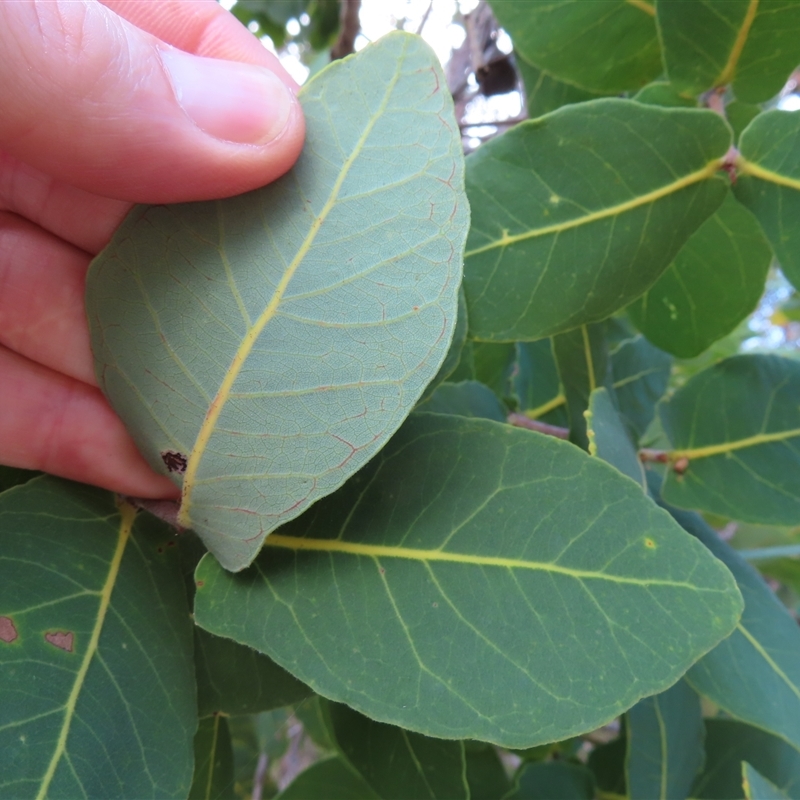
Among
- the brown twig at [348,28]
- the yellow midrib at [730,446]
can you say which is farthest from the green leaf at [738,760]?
the brown twig at [348,28]

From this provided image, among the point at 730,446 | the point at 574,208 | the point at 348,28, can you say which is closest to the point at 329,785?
the point at 730,446

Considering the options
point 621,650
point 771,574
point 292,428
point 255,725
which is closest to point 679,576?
point 621,650

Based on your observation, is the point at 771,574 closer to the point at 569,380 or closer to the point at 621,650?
the point at 569,380

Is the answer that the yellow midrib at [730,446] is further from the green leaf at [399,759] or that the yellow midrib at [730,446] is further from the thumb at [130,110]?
the thumb at [130,110]

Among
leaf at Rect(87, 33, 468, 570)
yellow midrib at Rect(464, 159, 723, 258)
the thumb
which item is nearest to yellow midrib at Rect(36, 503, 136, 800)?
leaf at Rect(87, 33, 468, 570)

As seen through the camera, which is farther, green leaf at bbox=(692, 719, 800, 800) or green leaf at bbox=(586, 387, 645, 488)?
green leaf at bbox=(692, 719, 800, 800)

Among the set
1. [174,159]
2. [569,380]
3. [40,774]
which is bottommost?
[569,380]

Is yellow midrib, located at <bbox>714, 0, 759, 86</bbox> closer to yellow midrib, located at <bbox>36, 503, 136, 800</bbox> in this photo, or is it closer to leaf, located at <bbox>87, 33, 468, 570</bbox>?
leaf, located at <bbox>87, 33, 468, 570</bbox>

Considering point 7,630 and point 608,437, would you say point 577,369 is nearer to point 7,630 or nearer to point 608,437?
point 608,437
